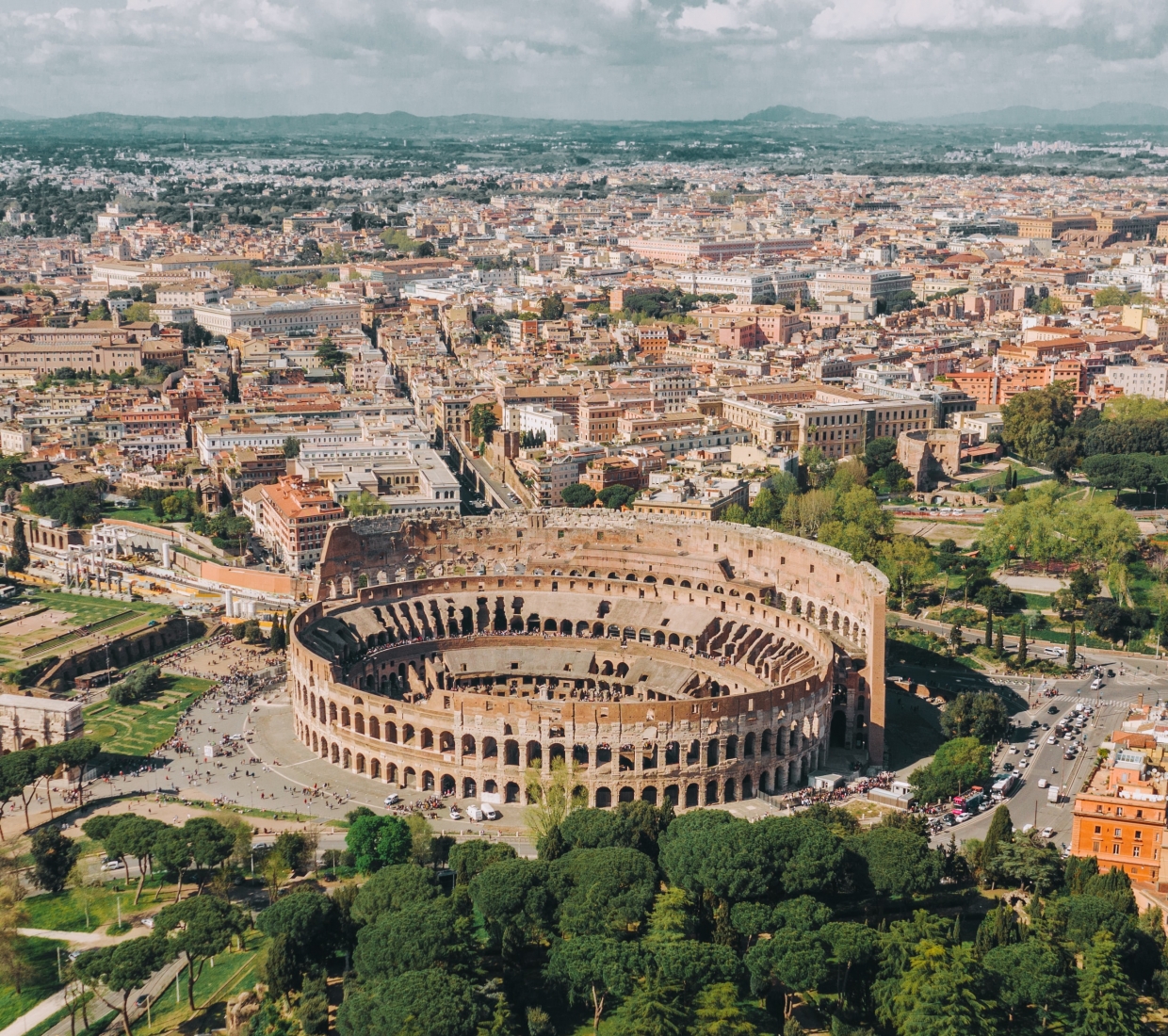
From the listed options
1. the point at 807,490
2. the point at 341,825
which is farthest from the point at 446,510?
the point at 341,825

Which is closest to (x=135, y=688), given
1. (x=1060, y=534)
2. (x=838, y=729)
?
(x=838, y=729)

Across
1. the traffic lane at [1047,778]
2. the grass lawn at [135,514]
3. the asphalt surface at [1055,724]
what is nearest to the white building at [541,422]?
the grass lawn at [135,514]

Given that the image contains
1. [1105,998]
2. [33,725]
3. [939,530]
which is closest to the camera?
[1105,998]

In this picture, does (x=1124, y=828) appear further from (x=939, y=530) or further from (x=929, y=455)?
(x=929, y=455)

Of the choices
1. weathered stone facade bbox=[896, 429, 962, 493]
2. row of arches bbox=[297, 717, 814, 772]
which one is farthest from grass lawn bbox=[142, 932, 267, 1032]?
weathered stone facade bbox=[896, 429, 962, 493]

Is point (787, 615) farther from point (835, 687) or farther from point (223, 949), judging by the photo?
point (223, 949)

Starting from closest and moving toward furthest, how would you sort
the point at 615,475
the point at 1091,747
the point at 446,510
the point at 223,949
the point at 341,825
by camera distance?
the point at 223,949 → the point at 341,825 → the point at 1091,747 → the point at 446,510 → the point at 615,475
